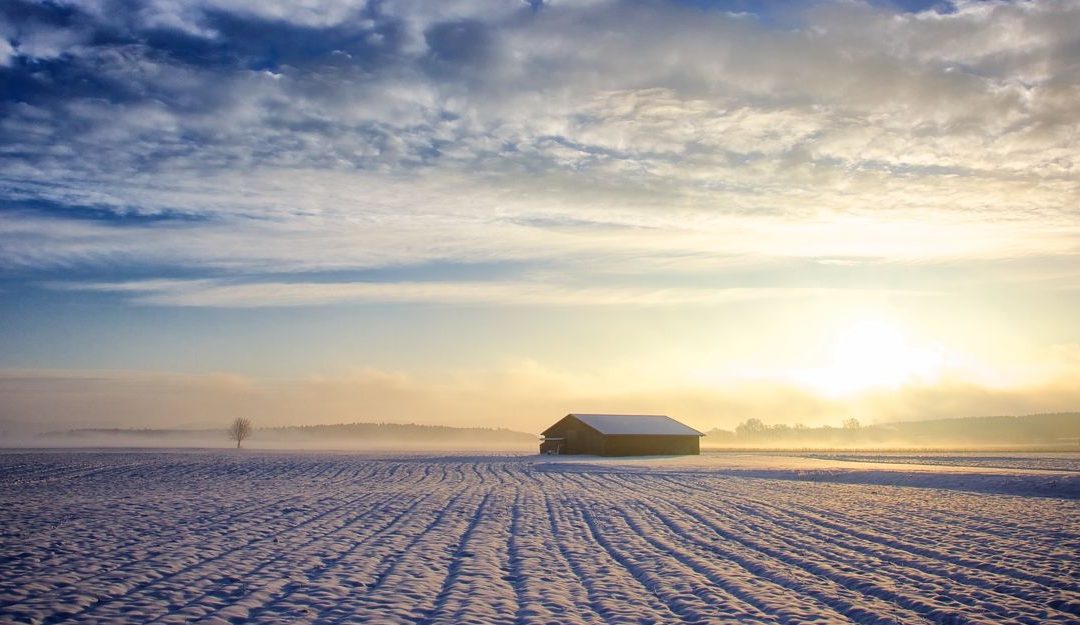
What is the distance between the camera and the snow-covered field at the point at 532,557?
10078 millimetres

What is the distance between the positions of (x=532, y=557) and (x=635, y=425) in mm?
65491

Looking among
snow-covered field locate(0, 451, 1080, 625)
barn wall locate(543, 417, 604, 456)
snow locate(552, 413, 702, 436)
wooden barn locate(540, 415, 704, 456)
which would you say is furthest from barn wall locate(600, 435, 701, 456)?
snow-covered field locate(0, 451, 1080, 625)

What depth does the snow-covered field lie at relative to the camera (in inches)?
397

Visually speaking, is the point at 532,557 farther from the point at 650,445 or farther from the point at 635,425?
the point at 635,425

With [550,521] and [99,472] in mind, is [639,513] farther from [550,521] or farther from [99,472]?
[99,472]

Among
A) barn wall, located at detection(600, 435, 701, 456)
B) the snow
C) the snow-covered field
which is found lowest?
barn wall, located at detection(600, 435, 701, 456)

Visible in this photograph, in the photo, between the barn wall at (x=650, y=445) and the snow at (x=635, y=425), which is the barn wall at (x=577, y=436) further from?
the barn wall at (x=650, y=445)

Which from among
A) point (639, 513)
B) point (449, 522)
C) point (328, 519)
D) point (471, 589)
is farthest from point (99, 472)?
point (471, 589)

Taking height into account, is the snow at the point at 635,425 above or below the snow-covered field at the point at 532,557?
above

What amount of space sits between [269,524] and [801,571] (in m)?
13.2

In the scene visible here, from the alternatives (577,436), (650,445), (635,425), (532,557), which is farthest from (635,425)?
(532,557)

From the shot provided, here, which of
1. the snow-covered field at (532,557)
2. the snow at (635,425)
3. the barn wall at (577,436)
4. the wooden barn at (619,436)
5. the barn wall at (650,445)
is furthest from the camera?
the snow at (635,425)

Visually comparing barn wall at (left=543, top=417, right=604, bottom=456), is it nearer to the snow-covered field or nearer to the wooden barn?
the wooden barn

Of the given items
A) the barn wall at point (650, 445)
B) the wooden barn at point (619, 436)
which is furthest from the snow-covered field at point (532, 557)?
the wooden barn at point (619, 436)
